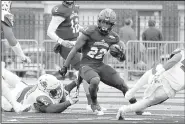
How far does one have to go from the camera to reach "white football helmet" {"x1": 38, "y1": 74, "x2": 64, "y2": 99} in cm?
1002

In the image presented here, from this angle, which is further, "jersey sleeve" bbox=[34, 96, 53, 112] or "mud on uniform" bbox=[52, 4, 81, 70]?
"mud on uniform" bbox=[52, 4, 81, 70]

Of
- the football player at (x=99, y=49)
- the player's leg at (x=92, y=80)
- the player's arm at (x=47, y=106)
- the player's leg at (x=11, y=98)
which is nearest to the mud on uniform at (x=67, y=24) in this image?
the football player at (x=99, y=49)

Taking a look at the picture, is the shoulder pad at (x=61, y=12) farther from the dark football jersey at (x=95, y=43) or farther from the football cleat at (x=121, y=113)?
the football cleat at (x=121, y=113)

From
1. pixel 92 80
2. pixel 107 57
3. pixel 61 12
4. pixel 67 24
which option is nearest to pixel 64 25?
pixel 67 24

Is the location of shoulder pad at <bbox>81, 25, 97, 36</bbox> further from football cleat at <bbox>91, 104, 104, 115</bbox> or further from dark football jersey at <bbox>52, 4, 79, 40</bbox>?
dark football jersey at <bbox>52, 4, 79, 40</bbox>

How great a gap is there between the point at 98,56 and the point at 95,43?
0.64ft

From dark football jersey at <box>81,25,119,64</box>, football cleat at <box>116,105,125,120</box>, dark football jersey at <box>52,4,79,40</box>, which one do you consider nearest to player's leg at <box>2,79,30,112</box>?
dark football jersey at <box>81,25,119,64</box>

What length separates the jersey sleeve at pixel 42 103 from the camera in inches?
Result: 390

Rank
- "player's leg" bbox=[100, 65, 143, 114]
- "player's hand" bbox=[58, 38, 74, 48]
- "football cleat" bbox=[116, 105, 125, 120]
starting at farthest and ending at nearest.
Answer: "player's hand" bbox=[58, 38, 74, 48] → "player's leg" bbox=[100, 65, 143, 114] → "football cleat" bbox=[116, 105, 125, 120]

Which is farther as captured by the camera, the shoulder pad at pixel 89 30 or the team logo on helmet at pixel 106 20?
the shoulder pad at pixel 89 30

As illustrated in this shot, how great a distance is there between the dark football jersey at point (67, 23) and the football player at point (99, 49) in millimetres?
1731

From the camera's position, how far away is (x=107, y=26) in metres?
10.1

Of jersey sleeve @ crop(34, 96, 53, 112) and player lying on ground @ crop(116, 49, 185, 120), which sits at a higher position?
player lying on ground @ crop(116, 49, 185, 120)

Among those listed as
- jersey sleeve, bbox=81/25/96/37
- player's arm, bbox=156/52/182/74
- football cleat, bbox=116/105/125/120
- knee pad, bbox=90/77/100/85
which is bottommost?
football cleat, bbox=116/105/125/120
